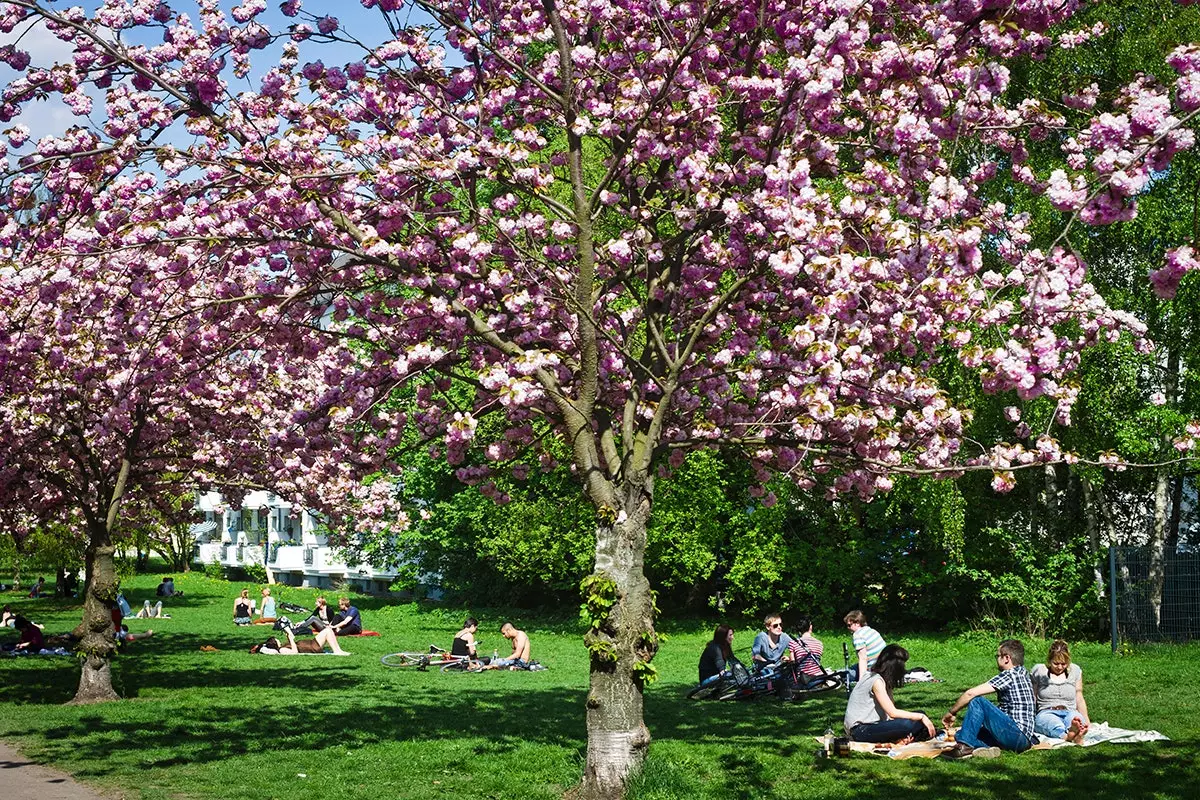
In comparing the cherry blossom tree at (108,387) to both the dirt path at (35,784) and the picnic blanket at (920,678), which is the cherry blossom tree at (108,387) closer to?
the dirt path at (35,784)

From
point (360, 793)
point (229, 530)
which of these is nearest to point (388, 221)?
point (360, 793)

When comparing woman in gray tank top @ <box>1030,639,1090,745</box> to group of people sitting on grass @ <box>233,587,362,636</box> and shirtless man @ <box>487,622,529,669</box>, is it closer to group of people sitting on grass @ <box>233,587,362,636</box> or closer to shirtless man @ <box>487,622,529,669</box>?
shirtless man @ <box>487,622,529,669</box>

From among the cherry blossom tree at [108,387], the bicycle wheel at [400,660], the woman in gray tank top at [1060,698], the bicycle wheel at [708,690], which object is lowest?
the bicycle wheel at [400,660]

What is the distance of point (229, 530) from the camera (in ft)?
265

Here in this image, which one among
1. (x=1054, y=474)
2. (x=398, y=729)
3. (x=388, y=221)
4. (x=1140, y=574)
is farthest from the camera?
(x=1054, y=474)

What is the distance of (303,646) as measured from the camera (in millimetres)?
26234

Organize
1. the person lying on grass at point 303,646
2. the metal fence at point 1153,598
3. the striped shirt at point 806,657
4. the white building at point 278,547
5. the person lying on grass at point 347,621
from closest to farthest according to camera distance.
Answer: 1. the striped shirt at point 806,657
2. the metal fence at point 1153,598
3. the person lying on grass at point 303,646
4. the person lying on grass at point 347,621
5. the white building at point 278,547

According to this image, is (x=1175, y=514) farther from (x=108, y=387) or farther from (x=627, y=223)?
(x=108, y=387)

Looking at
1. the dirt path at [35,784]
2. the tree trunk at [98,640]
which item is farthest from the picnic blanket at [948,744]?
the tree trunk at [98,640]

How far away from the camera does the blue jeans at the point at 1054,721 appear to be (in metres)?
11.6

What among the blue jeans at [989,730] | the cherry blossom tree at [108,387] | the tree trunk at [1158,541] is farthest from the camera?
the tree trunk at [1158,541]

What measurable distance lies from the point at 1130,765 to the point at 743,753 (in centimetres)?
366

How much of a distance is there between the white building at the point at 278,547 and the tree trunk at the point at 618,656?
42220 millimetres

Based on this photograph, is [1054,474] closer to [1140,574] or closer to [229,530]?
[1140,574]
